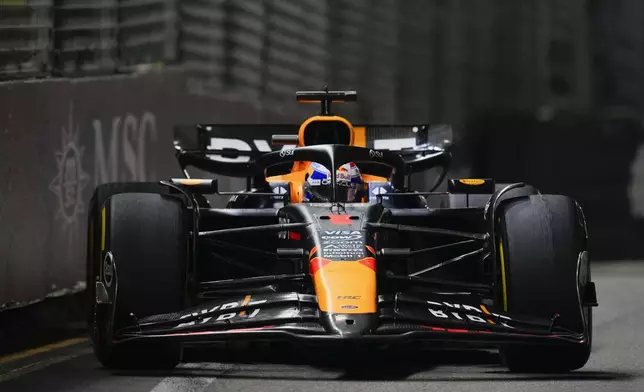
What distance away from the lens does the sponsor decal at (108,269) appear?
7445mm

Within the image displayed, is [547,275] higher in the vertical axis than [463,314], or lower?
higher

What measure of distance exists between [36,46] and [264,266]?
3.60 metres

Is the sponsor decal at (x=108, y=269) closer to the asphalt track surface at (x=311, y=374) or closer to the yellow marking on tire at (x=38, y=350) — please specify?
the asphalt track surface at (x=311, y=374)

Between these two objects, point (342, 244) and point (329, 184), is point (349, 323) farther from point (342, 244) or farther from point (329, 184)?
point (329, 184)

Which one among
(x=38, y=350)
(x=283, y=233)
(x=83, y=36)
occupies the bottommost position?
(x=38, y=350)

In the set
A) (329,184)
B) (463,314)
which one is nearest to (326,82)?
(329,184)

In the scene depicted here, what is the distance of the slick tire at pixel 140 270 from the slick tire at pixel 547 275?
6.02 ft

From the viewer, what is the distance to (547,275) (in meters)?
7.50

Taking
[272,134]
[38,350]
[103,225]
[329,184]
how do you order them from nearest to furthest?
1. [103,225]
2. [38,350]
3. [329,184]
4. [272,134]

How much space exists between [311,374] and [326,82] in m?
12.7

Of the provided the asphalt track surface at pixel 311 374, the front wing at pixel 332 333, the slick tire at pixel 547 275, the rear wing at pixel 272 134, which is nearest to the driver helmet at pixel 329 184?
the asphalt track surface at pixel 311 374

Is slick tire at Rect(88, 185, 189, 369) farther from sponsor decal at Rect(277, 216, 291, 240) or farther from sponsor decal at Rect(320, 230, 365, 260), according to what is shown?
A: sponsor decal at Rect(320, 230, 365, 260)

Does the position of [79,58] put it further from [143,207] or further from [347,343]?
[347,343]

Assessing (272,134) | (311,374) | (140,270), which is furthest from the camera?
(272,134)
